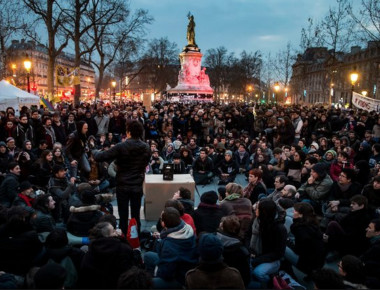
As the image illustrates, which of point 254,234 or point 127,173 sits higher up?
point 127,173

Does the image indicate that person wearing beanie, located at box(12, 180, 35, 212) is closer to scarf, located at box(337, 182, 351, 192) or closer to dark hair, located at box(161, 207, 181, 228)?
dark hair, located at box(161, 207, 181, 228)

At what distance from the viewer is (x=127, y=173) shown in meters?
5.44

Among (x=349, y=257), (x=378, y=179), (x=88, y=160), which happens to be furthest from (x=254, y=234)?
(x=88, y=160)

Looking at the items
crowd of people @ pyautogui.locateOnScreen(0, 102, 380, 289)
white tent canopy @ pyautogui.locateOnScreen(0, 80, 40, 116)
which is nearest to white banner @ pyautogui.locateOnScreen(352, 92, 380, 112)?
crowd of people @ pyautogui.locateOnScreen(0, 102, 380, 289)

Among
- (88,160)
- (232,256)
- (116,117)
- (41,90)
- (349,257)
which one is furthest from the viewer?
(41,90)

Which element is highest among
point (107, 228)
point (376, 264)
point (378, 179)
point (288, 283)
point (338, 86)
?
point (338, 86)

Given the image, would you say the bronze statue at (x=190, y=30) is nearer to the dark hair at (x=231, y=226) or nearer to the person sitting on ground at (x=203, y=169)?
the person sitting on ground at (x=203, y=169)

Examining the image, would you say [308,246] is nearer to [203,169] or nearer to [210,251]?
[210,251]

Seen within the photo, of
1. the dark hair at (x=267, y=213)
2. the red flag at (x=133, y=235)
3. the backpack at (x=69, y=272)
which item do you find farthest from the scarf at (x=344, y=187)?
the backpack at (x=69, y=272)

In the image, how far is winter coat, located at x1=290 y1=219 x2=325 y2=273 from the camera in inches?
183

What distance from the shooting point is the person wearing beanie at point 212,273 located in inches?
127

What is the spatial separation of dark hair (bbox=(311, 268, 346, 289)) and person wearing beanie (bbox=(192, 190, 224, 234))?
2091mm

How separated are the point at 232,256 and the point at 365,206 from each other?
249cm

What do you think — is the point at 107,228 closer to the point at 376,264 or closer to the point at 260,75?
the point at 376,264
